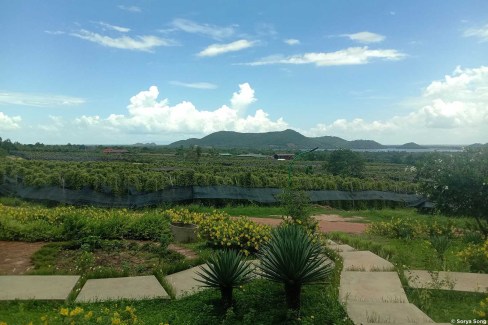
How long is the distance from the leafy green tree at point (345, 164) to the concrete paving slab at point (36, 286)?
126 feet

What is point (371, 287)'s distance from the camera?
19.2 ft

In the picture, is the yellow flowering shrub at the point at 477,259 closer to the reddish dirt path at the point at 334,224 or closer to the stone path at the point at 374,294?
the stone path at the point at 374,294

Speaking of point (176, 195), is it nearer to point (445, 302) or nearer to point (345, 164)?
point (445, 302)

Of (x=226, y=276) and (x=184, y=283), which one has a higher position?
(x=226, y=276)

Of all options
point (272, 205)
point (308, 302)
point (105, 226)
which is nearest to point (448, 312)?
point (308, 302)

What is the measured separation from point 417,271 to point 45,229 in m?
7.72

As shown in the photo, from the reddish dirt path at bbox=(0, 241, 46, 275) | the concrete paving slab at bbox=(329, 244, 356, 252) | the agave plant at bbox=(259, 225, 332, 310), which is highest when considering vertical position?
the agave plant at bbox=(259, 225, 332, 310)

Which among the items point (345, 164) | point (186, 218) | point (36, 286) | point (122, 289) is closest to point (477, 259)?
point (122, 289)

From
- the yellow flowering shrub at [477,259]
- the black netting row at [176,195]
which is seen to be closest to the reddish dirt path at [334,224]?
the black netting row at [176,195]

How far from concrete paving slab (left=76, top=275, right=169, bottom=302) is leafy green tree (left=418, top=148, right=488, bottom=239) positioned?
7936mm

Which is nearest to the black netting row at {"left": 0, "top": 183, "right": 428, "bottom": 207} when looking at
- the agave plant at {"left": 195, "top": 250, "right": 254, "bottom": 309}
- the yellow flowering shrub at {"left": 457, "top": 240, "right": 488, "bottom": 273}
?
the yellow flowering shrub at {"left": 457, "top": 240, "right": 488, "bottom": 273}

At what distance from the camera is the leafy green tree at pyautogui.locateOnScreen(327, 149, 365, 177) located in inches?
1708

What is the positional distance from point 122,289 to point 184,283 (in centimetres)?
90

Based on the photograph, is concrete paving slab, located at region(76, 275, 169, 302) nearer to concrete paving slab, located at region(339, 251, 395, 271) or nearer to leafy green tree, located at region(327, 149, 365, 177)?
concrete paving slab, located at region(339, 251, 395, 271)
